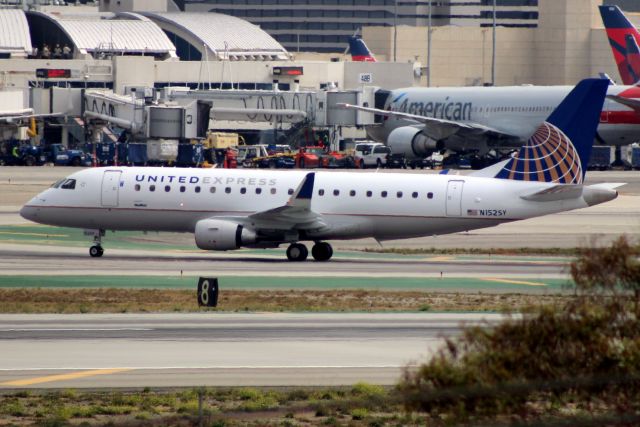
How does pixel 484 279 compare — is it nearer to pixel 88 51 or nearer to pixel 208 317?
pixel 208 317

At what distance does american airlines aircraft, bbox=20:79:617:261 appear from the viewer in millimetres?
41000

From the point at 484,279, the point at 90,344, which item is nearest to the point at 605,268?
the point at 90,344

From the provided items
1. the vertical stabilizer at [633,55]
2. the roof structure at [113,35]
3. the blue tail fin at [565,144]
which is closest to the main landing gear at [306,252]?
the blue tail fin at [565,144]

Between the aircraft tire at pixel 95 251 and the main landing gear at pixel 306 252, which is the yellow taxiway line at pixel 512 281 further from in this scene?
the aircraft tire at pixel 95 251

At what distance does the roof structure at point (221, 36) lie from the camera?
5738 inches

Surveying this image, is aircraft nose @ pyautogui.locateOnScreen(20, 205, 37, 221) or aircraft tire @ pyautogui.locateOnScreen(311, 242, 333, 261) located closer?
aircraft tire @ pyautogui.locateOnScreen(311, 242, 333, 261)

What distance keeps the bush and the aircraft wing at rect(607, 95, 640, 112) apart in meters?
70.8

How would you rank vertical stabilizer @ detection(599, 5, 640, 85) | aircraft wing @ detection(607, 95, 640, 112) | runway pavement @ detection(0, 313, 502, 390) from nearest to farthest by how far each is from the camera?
runway pavement @ detection(0, 313, 502, 390), aircraft wing @ detection(607, 95, 640, 112), vertical stabilizer @ detection(599, 5, 640, 85)

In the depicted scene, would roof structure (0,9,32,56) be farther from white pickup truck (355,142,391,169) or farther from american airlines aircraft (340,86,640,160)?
american airlines aircraft (340,86,640,160)

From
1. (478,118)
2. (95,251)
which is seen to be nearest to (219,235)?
(95,251)

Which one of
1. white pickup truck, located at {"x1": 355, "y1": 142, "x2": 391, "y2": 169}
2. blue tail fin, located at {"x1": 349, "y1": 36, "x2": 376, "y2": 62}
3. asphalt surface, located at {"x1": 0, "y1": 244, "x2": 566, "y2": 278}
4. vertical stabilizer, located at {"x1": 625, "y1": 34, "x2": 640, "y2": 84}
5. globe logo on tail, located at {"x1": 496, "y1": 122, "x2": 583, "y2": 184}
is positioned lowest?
asphalt surface, located at {"x1": 0, "y1": 244, "x2": 566, "y2": 278}

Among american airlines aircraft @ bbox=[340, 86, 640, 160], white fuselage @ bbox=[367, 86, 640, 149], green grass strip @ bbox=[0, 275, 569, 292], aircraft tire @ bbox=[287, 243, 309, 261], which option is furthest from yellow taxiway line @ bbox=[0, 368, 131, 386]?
A: american airlines aircraft @ bbox=[340, 86, 640, 160]

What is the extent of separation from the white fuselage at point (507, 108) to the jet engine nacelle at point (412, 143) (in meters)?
3.03

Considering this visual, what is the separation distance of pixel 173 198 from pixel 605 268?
30.1 meters
